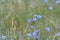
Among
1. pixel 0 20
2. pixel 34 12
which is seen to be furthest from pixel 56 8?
pixel 0 20

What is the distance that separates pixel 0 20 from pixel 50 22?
54 cm

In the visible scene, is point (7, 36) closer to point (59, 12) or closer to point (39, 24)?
point (39, 24)

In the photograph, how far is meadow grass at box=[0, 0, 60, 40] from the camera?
260 cm

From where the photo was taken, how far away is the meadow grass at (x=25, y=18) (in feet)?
8.54

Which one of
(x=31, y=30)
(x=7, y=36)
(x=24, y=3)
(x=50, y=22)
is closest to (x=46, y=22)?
(x=50, y=22)

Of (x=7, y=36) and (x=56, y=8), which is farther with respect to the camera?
(x=56, y=8)

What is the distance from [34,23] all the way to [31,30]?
0.12m

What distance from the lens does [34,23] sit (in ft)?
9.10

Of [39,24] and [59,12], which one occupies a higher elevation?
[59,12]

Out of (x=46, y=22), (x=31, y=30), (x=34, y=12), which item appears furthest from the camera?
(x=34, y=12)

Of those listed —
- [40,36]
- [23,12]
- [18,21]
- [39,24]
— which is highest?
[23,12]

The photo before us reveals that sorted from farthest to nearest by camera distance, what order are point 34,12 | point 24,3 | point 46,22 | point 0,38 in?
point 24,3 → point 34,12 → point 46,22 → point 0,38

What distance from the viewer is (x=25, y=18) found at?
311 cm

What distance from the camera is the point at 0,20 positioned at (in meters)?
2.96
